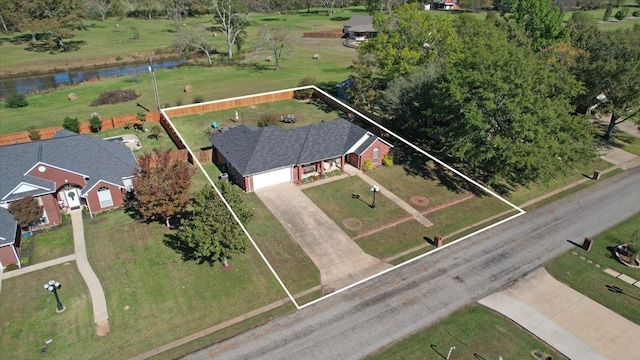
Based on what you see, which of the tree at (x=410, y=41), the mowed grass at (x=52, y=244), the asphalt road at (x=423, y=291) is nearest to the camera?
the asphalt road at (x=423, y=291)

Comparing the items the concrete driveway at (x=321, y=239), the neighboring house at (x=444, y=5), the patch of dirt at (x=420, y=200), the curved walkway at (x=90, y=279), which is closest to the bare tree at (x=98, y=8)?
the neighboring house at (x=444, y=5)

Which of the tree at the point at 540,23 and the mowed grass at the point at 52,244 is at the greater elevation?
the tree at the point at 540,23

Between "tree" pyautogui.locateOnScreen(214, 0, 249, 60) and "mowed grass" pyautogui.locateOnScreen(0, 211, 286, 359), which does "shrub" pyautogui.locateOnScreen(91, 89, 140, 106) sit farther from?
"mowed grass" pyautogui.locateOnScreen(0, 211, 286, 359)

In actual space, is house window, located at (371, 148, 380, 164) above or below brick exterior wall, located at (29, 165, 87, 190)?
below

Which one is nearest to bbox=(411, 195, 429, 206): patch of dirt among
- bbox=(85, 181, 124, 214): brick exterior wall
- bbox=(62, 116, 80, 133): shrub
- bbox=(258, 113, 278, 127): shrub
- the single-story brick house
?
bbox=(258, 113, 278, 127): shrub

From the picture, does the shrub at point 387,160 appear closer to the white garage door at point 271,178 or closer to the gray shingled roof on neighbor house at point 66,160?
the white garage door at point 271,178

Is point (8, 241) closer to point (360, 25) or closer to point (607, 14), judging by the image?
point (360, 25)

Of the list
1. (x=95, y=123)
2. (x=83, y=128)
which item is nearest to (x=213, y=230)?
(x=95, y=123)

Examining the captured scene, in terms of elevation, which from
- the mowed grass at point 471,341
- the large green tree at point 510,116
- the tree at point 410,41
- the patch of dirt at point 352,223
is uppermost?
the tree at point 410,41
